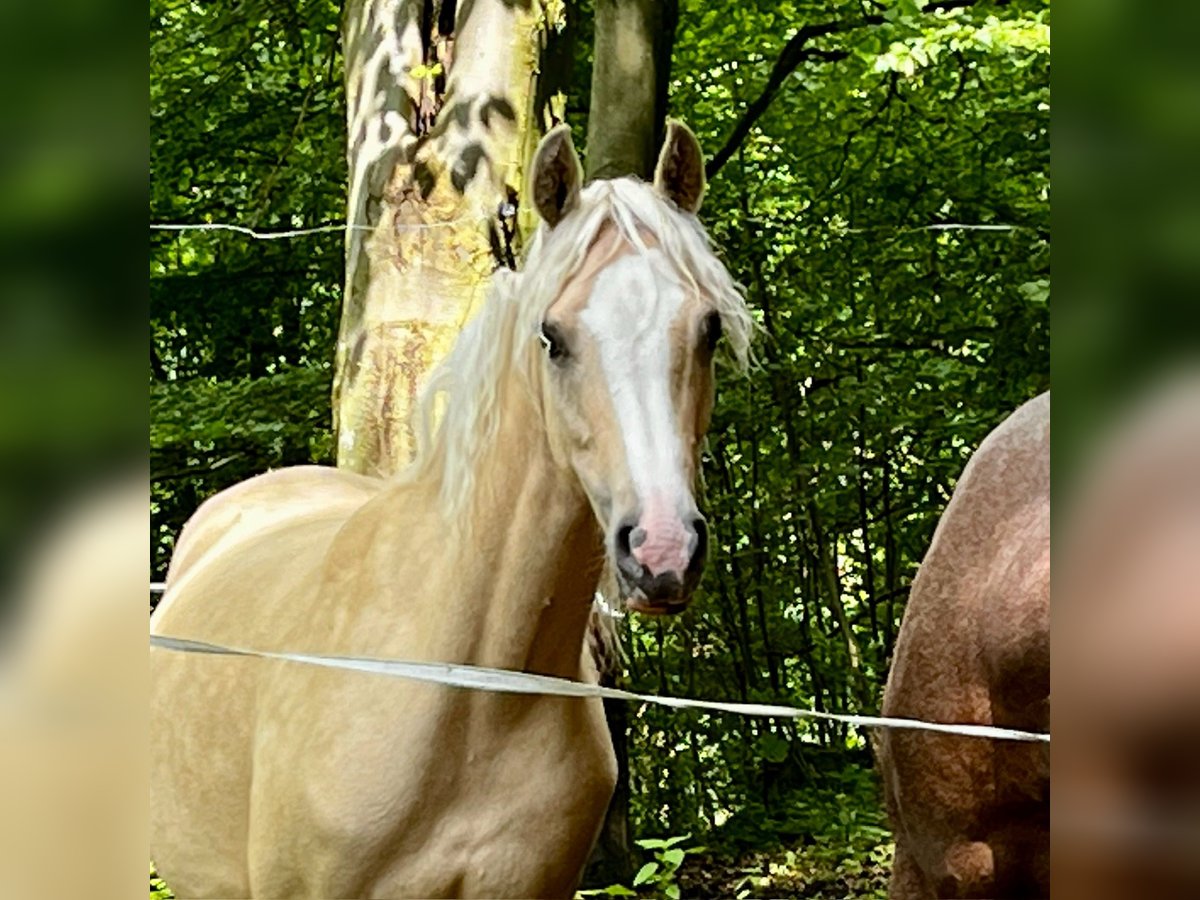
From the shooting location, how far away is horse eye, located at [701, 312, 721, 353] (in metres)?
2.18

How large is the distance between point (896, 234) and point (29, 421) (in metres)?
5.49

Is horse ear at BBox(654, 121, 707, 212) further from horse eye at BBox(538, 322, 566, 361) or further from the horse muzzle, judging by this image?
the horse muzzle

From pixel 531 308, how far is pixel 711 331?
29 cm

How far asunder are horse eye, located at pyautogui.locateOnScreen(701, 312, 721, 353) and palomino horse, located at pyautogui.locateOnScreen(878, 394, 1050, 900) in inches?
24.7

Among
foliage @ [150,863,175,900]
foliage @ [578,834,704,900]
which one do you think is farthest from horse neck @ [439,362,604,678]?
foliage @ [150,863,175,900]

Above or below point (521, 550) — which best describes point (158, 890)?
below

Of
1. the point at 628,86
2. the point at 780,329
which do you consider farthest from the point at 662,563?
the point at 780,329

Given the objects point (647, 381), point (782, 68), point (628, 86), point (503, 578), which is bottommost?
point (503, 578)

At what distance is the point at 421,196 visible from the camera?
12.3 ft

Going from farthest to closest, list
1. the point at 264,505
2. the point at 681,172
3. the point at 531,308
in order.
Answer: the point at 264,505 → the point at 681,172 → the point at 531,308

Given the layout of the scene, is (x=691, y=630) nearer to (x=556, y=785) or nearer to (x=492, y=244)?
(x=492, y=244)

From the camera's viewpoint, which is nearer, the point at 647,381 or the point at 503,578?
the point at 647,381

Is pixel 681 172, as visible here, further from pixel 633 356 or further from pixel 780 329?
pixel 780 329

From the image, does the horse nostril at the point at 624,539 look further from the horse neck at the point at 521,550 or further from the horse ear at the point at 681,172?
the horse ear at the point at 681,172
